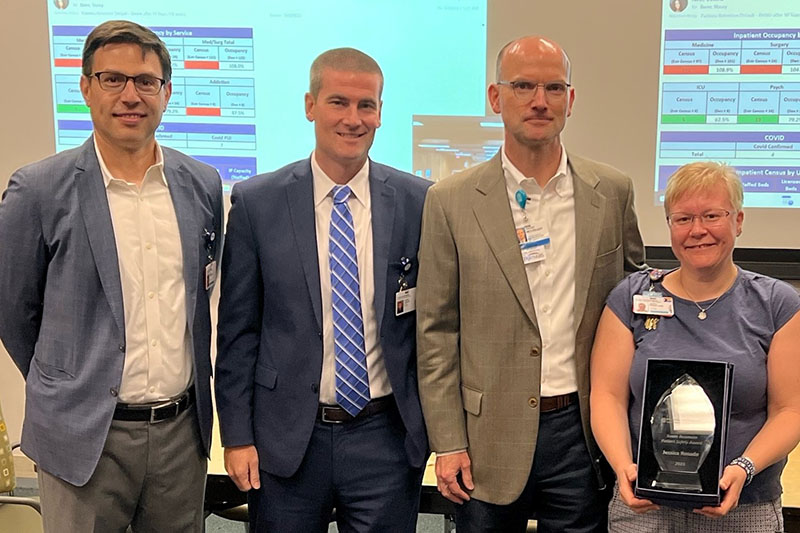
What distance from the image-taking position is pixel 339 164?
213 cm

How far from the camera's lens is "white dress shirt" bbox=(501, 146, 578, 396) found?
2041 mm

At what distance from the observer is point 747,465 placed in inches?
69.0

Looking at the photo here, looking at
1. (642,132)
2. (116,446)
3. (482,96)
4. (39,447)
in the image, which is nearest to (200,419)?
(116,446)

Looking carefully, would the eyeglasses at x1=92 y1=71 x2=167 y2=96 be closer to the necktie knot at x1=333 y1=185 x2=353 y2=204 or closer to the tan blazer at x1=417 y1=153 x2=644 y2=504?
the necktie knot at x1=333 y1=185 x2=353 y2=204

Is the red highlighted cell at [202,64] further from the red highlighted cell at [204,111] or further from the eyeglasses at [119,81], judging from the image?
the eyeglasses at [119,81]

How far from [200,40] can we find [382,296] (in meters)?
2.54

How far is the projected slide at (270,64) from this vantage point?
12.8ft

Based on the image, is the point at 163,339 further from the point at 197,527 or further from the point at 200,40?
the point at 200,40

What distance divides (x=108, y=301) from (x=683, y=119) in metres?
2.94

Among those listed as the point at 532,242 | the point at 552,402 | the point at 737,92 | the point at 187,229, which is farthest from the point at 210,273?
the point at 737,92

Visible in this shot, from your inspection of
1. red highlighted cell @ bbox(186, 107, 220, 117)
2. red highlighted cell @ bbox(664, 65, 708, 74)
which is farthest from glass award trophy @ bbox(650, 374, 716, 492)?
red highlighted cell @ bbox(186, 107, 220, 117)

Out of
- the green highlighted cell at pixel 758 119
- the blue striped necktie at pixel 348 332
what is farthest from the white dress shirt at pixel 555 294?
the green highlighted cell at pixel 758 119

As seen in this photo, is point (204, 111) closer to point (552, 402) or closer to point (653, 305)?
point (552, 402)

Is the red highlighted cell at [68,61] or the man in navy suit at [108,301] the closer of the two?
the man in navy suit at [108,301]
